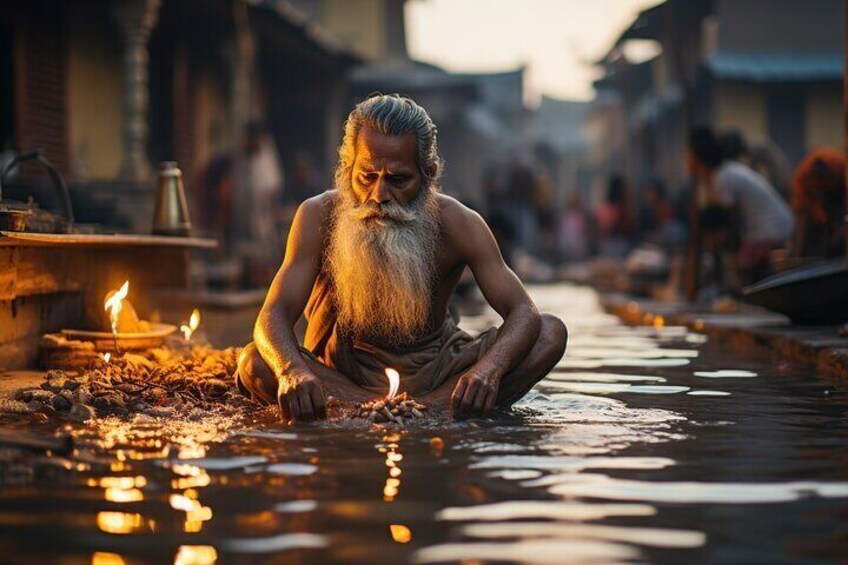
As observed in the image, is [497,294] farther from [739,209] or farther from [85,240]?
[739,209]

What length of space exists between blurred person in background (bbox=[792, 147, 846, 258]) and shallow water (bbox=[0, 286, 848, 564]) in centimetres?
508

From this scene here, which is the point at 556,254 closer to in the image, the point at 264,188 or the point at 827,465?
the point at 264,188

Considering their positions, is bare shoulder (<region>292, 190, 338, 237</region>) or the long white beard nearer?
the long white beard

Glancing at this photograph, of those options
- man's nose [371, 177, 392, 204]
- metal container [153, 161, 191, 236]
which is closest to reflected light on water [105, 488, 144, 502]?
man's nose [371, 177, 392, 204]

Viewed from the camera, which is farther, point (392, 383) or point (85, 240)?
point (85, 240)

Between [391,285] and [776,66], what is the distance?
83.0ft

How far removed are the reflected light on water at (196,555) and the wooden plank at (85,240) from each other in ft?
10.2

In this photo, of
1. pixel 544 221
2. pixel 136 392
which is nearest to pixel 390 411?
pixel 136 392

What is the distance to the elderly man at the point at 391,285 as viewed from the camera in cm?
573

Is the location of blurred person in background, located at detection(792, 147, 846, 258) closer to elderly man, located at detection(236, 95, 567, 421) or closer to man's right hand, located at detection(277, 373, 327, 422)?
elderly man, located at detection(236, 95, 567, 421)

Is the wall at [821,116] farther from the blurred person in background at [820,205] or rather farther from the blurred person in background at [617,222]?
the blurred person in background at [820,205]

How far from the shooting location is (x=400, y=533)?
3420mm

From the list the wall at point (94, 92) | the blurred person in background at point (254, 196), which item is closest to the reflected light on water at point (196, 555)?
the wall at point (94, 92)

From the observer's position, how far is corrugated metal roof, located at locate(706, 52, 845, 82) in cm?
2897
